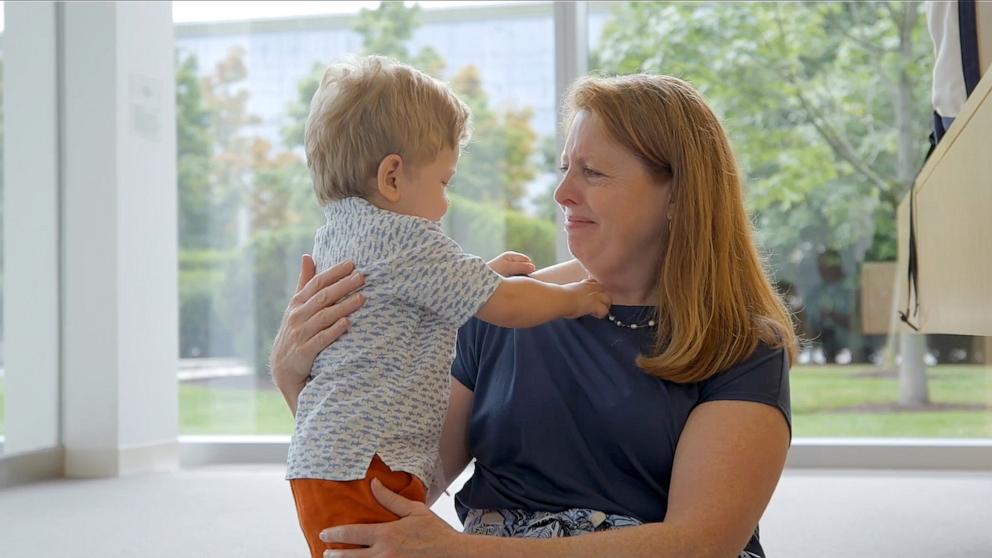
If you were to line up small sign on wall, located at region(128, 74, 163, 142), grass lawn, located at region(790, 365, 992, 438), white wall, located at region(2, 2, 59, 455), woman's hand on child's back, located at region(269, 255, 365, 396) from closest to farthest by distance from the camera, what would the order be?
woman's hand on child's back, located at region(269, 255, 365, 396) → white wall, located at region(2, 2, 59, 455) → small sign on wall, located at region(128, 74, 163, 142) → grass lawn, located at region(790, 365, 992, 438)

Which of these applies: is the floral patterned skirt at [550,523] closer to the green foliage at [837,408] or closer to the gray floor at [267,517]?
the gray floor at [267,517]

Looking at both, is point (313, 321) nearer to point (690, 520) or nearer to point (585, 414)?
point (585, 414)

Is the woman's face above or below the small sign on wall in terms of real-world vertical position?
below

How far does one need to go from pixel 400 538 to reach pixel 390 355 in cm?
23

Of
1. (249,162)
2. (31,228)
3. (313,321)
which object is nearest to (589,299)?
(313,321)

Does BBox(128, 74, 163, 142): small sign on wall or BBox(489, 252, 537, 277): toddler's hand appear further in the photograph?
BBox(128, 74, 163, 142): small sign on wall

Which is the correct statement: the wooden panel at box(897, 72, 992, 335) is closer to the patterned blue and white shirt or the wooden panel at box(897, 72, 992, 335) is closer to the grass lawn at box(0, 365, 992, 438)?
the patterned blue and white shirt

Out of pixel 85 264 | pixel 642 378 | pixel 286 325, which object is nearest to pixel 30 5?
pixel 85 264

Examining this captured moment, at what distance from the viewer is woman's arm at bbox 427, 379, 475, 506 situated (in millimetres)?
1695

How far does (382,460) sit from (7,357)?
277 cm

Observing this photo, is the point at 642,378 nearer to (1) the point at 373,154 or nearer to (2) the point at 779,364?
(2) the point at 779,364

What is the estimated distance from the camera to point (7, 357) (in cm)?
380

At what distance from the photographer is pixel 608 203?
161 centimetres

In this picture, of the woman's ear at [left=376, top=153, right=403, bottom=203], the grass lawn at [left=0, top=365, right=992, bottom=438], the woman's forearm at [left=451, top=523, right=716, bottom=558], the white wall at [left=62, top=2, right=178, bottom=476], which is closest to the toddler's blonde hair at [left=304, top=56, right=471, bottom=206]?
the woman's ear at [left=376, top=153, right=403, bottom=203]
